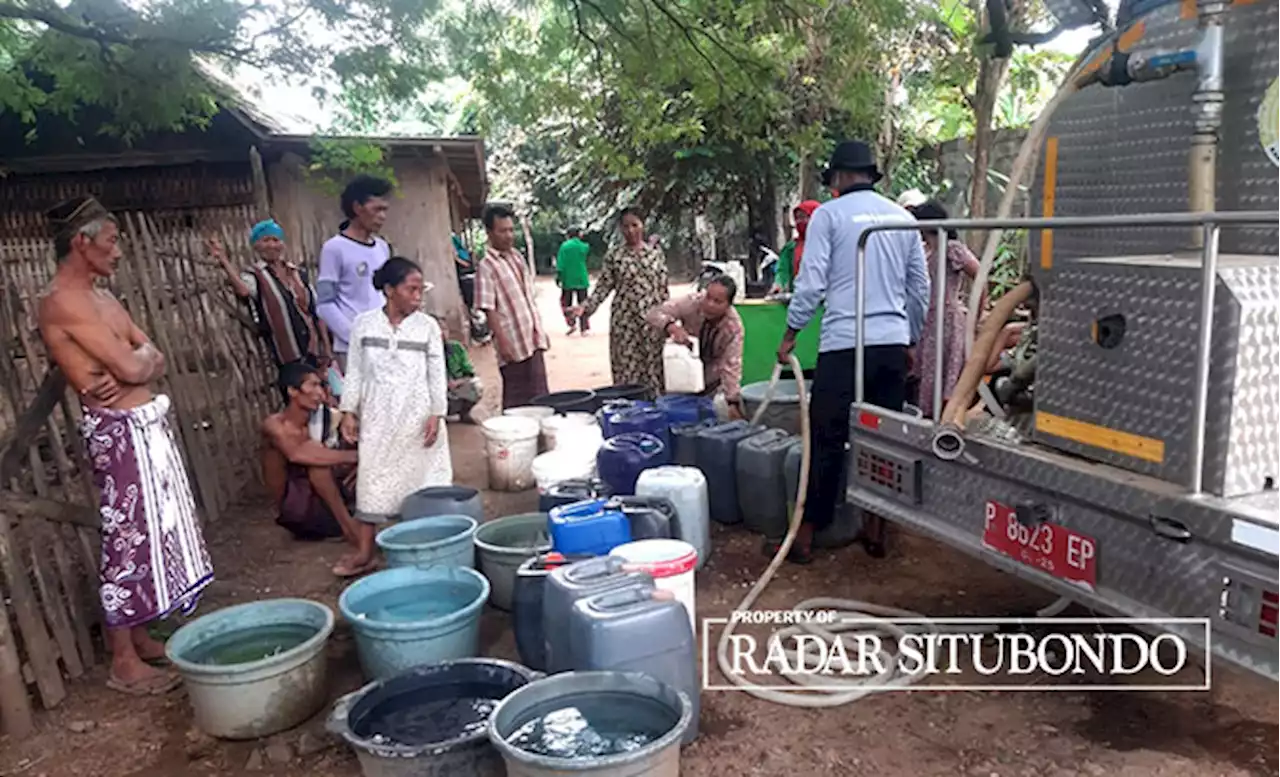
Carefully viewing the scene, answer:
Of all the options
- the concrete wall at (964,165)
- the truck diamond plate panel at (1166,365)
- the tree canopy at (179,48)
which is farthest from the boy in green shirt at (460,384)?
the concrete wall at (964,165)

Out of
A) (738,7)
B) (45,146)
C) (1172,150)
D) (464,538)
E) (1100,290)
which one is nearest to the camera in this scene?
(1100,290)

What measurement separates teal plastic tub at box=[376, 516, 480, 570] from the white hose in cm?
113

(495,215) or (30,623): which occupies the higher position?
(495,215)

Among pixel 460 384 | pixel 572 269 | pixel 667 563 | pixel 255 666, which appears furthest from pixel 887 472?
pixel 572 269

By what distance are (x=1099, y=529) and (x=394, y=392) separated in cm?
307

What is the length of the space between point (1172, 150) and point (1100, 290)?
32.1 inches

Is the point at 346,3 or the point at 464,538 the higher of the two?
the point at 346,3

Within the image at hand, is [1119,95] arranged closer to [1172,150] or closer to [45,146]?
[1172,150]

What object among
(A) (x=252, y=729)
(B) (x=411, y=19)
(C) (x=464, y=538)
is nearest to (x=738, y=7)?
(B) (x=411, y=19)

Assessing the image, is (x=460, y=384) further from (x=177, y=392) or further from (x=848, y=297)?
(x=848, y=297)

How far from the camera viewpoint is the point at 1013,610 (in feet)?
12.9

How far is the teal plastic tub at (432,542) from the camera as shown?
3.71 metres

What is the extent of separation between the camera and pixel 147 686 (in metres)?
3.49

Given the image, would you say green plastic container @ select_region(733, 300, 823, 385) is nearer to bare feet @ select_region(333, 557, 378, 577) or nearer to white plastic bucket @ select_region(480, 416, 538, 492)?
white plastic bucket @ select_region(480, 416, 538, 492)
